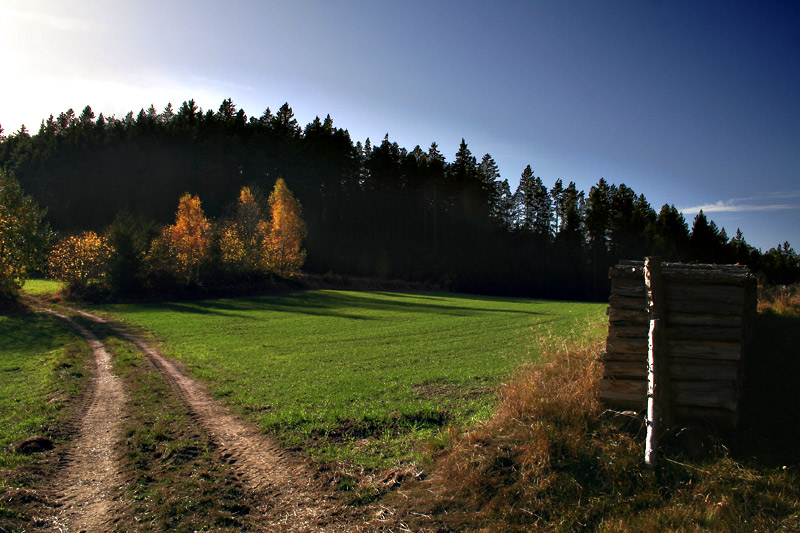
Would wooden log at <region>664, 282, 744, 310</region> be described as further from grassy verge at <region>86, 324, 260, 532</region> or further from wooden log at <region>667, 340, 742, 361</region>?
grassy verge at <region>86, 324, 260, 532</region>

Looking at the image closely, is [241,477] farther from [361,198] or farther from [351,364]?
[361,198]

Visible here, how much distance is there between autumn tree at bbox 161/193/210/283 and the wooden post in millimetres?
56742

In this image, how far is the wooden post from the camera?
6223 mm

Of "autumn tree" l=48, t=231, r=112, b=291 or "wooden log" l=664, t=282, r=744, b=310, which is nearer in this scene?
"wooden log" l=664, t=282, r=744, b=310

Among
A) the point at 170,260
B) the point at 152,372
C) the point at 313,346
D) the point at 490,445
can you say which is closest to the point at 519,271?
the point at 170,260

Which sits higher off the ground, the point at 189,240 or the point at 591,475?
the point at 189,240

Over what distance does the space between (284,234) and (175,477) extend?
207 feet

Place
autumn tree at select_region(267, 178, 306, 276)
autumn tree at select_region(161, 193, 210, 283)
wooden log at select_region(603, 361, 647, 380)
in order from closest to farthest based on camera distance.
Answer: wooden log at select_region(603, 361, 647, 380) → autumn tree at select_region(161, 193, 210, 283) → autumn tree at select_region(267, 178, 306, 276)

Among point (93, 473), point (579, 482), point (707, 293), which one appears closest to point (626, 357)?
point (707, 293)

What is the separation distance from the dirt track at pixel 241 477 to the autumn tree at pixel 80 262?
43.6 meters

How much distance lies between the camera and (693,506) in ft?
18.1

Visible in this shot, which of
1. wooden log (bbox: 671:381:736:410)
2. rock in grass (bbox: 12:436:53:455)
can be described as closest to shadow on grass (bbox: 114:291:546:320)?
rock in grass (bbox: 12:436:53:455)

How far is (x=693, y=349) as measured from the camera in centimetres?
712

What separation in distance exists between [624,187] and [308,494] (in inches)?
4356
